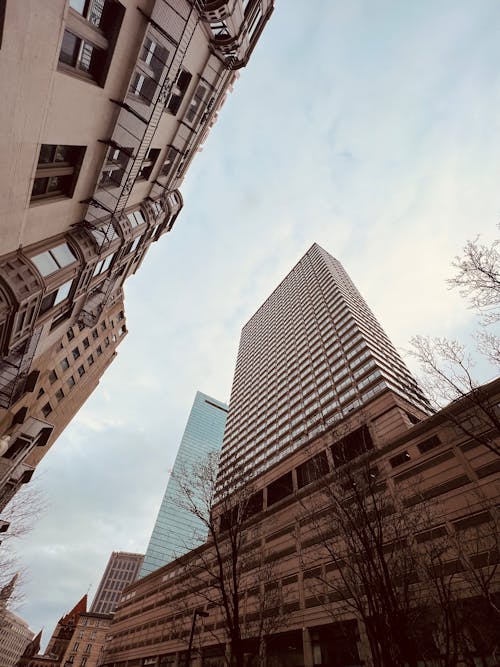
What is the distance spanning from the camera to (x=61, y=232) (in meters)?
13.5

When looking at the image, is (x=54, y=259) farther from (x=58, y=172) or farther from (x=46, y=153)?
(x=46, y=153)

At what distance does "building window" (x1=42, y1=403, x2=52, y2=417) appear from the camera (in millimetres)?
29781

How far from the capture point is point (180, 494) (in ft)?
331

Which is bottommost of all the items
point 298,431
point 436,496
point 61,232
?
point 436,496

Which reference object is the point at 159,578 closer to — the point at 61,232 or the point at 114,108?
the point at 61,232

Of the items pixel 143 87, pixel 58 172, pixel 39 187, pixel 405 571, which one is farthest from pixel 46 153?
pixel 405 571

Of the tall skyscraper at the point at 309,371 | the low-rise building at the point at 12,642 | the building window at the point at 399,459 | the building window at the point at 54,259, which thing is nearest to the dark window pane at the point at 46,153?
the building window at the point at 54,259

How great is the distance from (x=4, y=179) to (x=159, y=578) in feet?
186

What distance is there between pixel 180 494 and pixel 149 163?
10562 cm

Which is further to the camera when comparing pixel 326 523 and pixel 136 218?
pixel 136 218

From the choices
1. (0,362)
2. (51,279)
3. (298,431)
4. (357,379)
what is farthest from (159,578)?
(51,279)

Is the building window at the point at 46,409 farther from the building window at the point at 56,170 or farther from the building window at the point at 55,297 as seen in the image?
the building window at the point at 56,170

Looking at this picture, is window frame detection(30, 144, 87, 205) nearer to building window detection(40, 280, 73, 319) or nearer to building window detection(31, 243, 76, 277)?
building window detection(31, 243, 76, 277)

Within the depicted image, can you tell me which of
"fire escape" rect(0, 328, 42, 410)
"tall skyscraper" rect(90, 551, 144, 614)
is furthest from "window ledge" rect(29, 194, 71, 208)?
"tall skyscraper" rect(90, 551, 144, 614)
